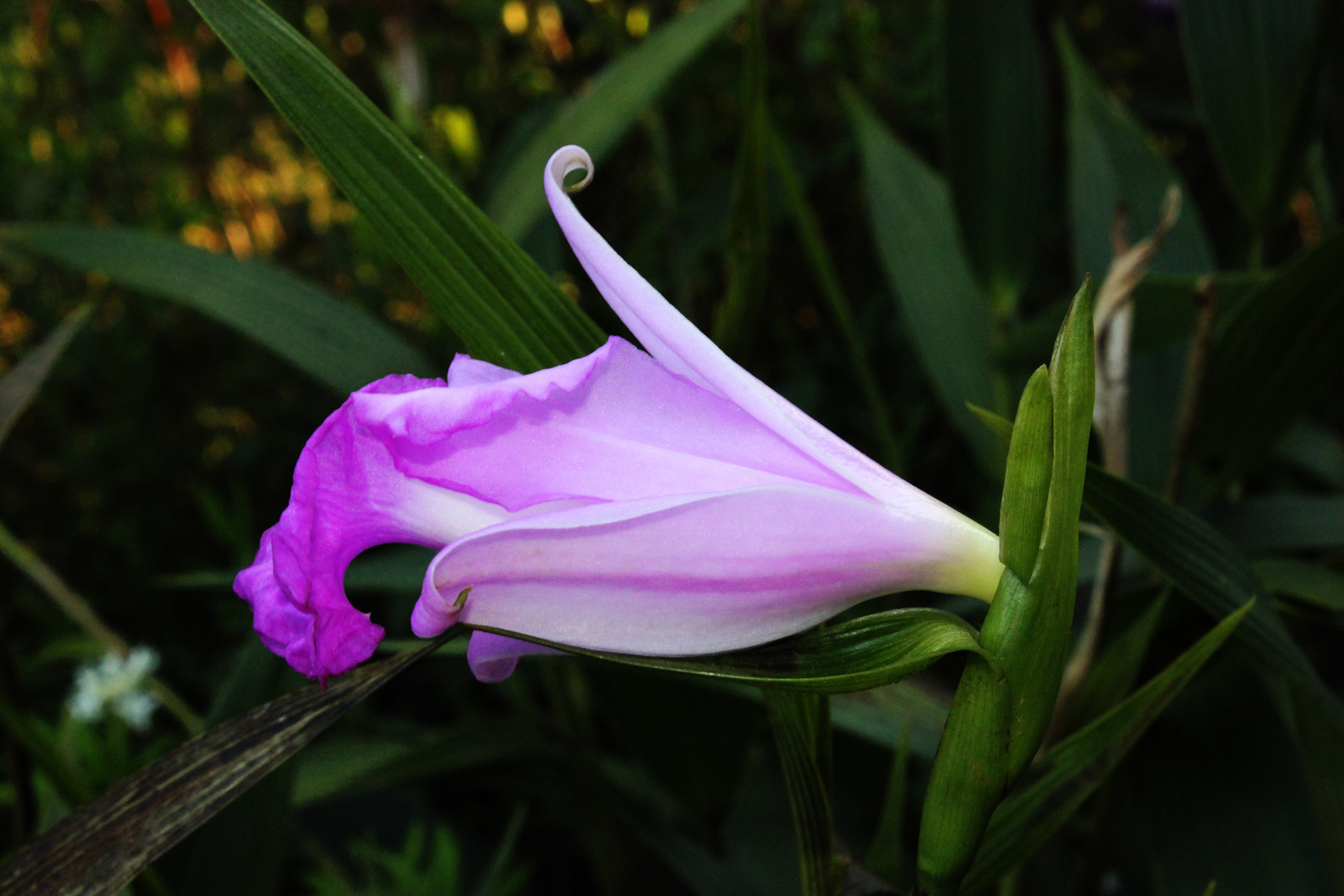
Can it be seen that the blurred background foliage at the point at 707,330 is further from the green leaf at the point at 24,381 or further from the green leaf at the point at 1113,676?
the green leaf at the point at 24,381

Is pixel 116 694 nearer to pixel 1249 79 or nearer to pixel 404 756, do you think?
pixel 404 756

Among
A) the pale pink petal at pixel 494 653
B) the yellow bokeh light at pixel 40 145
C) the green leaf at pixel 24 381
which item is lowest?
the pale pink petal at pixel 494 653

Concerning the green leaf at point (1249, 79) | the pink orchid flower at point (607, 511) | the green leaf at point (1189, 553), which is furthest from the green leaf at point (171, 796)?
the green leaf at point (1249, 79)

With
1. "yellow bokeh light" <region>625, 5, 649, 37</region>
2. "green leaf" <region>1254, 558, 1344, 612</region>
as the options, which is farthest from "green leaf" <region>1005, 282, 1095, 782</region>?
"yellow bokeh light" <region>625, 5, 649, 37</region>

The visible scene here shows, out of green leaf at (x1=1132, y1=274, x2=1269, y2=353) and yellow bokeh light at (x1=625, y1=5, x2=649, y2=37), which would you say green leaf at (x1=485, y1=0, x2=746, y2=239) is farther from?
yellow bokeh light at (x1=625, y1=5, x2=649, y2=37)

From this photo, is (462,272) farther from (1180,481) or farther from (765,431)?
(1180,481)

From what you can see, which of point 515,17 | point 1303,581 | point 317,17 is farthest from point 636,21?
point 1303,581

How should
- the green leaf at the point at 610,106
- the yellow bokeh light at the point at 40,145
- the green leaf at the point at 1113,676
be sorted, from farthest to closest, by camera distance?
the yellow bokeh light at the point at 40,145
the green leaf at the point at 610,106
the green leaf at the point at 1113,676
